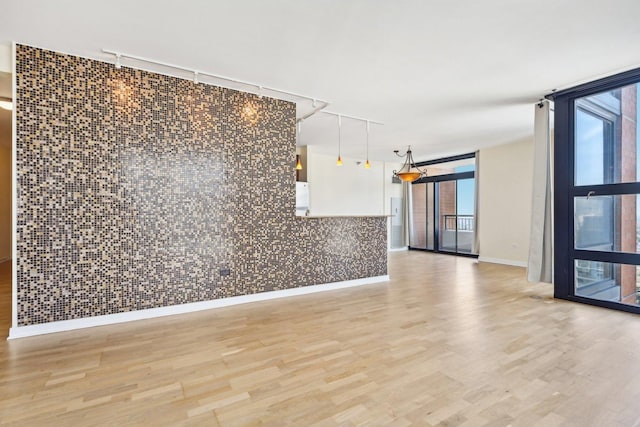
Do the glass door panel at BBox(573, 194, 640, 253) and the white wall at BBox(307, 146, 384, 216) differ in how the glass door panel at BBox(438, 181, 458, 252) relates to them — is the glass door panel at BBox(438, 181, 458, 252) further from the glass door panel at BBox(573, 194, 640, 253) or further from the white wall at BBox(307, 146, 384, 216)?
the glass door panel at BBox(573, 194, 640, 253)

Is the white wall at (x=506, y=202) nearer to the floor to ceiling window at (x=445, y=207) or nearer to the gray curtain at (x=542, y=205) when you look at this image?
the floor to ceiling window at (x=445, y=207)

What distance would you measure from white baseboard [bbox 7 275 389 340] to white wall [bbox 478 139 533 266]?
181 inches

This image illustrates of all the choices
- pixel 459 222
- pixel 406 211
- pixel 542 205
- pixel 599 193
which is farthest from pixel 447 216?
pixel 599 193

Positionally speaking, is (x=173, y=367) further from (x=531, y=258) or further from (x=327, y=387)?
(x=531, y=258)

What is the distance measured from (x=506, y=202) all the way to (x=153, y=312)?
24.2ft

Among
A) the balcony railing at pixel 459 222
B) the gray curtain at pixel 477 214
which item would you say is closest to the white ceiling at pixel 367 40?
the gray curtain at pixel 477 214

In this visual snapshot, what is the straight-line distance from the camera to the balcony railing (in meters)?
8.70

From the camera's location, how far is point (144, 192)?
3.46m

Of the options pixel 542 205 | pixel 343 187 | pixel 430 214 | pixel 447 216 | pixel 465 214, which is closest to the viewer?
pixel 542 205

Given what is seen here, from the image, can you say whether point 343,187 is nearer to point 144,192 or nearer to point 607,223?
point 607,223

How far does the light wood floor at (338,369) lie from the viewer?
5.85 ft

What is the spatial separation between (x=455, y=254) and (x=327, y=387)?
761 centimetres

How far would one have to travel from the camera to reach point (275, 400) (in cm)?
191

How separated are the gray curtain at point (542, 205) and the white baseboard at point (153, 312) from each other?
9.60 ft
